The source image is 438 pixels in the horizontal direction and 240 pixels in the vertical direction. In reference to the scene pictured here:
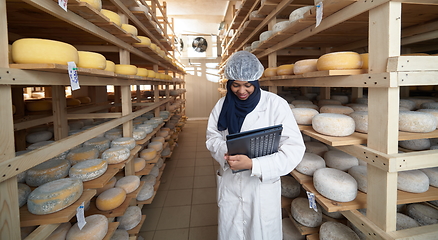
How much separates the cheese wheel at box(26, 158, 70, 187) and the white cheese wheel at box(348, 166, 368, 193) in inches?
76.8

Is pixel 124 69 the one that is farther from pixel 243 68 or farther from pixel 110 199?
pixel 243 68

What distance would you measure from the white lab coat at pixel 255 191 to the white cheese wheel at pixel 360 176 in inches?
20.8

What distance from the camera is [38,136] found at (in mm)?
2182

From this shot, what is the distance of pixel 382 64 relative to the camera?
113cm

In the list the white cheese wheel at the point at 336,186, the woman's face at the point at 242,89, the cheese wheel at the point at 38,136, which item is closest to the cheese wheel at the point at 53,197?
the woman's face at the point at 242,89

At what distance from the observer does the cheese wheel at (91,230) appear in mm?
1357

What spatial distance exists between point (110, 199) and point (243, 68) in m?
1.42

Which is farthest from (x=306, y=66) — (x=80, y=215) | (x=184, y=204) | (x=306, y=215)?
(x=184, y=204)

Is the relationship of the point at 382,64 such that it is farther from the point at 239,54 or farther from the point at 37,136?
the point at 37,136

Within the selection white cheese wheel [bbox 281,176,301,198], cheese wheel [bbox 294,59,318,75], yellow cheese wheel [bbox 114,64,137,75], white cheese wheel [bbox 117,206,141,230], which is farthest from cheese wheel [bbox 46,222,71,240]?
cheese wheel [bbox 294,59,318,75]

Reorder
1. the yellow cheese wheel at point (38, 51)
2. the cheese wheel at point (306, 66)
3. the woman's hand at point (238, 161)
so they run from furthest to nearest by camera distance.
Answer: the cheese wheel at point (306, 66) < the woman's hand at point (238, 161) < the yellow cheese wheel at point (38, 51)

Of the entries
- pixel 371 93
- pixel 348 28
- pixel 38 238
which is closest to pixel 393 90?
pixel 371 93

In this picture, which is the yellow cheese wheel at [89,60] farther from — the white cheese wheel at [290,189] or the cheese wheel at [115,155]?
the white cheese wheel at [290,189]

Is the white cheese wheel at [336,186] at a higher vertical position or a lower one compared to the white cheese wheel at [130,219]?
higher
